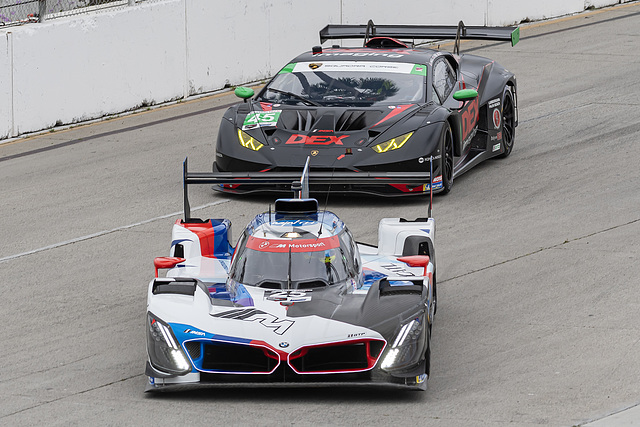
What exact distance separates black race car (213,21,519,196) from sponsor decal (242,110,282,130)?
11mm

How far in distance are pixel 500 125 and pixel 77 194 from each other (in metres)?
4.96

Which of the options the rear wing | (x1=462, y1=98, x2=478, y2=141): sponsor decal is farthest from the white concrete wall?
(x1=462, y1=98, x2=478, y2=141): sponsor decal

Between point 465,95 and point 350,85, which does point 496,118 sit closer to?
point 465,95

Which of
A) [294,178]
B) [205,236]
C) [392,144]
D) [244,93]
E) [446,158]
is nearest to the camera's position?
[294,178]

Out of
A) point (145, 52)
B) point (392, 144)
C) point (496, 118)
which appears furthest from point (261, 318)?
point (145, 52)

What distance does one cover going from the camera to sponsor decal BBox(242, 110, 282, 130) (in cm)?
1279

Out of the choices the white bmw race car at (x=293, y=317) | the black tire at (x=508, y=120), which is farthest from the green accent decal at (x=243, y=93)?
the white bmw race car at (x=293, y=317)

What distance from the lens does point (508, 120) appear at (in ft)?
48.8

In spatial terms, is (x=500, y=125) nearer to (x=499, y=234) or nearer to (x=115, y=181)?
(x=499, y=234)

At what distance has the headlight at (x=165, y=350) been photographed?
24.0 ft

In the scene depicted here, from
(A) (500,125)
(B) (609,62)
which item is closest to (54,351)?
(A) (500,125)

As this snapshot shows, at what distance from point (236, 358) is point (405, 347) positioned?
1.02 meters

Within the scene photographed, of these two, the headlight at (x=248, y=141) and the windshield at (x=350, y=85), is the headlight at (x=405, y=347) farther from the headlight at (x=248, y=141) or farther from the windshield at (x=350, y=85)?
the windshield at (x=350, y=85)

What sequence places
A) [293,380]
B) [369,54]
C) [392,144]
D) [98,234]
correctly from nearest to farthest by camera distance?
[293,380]
[98,234]
[392,144]
[369,54]
